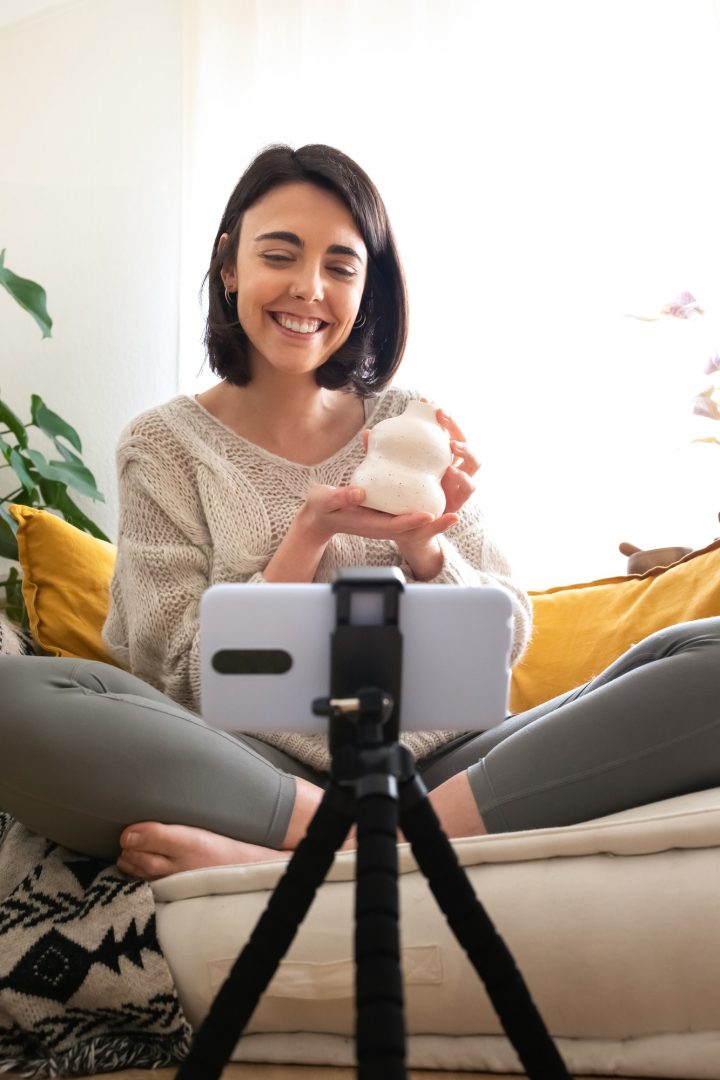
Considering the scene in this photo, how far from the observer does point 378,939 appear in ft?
1.78

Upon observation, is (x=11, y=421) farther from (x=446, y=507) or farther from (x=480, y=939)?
(x=480, y=939)

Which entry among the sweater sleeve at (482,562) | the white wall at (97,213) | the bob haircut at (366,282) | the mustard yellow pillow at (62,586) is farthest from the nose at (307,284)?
the white wall at (97,213)

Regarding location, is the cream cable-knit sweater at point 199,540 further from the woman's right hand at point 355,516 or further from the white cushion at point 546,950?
the white cushion at point 546,950

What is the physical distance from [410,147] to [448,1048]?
2180 mm

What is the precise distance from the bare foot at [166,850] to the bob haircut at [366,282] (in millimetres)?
805

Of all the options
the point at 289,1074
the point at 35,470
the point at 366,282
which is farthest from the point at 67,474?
the point at 289,1074

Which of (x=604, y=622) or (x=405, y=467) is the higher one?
(x=405, y=467)

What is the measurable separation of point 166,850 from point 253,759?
5.9 inches

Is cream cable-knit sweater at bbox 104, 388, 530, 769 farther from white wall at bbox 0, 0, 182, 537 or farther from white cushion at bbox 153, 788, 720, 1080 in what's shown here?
white wall at bbox 0, 0, 182, 537

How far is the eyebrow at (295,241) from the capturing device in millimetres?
1577

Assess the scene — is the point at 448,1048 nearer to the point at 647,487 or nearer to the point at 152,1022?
the point at 152,1022

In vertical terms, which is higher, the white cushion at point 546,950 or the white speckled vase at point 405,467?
the white speckled vase at point 405,467

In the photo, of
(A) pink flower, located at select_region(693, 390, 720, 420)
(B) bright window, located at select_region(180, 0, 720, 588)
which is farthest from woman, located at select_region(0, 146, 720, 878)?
(B) bright window, located at select_region(180, 0, 720, 588)

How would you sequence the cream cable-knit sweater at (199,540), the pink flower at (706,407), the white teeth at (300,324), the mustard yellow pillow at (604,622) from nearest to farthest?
the cream cable-knit sweater at (199,540) < the white teeth at (300,324) < the mustard yellow pillow at (604,622) < the pink flower at (706,407)
